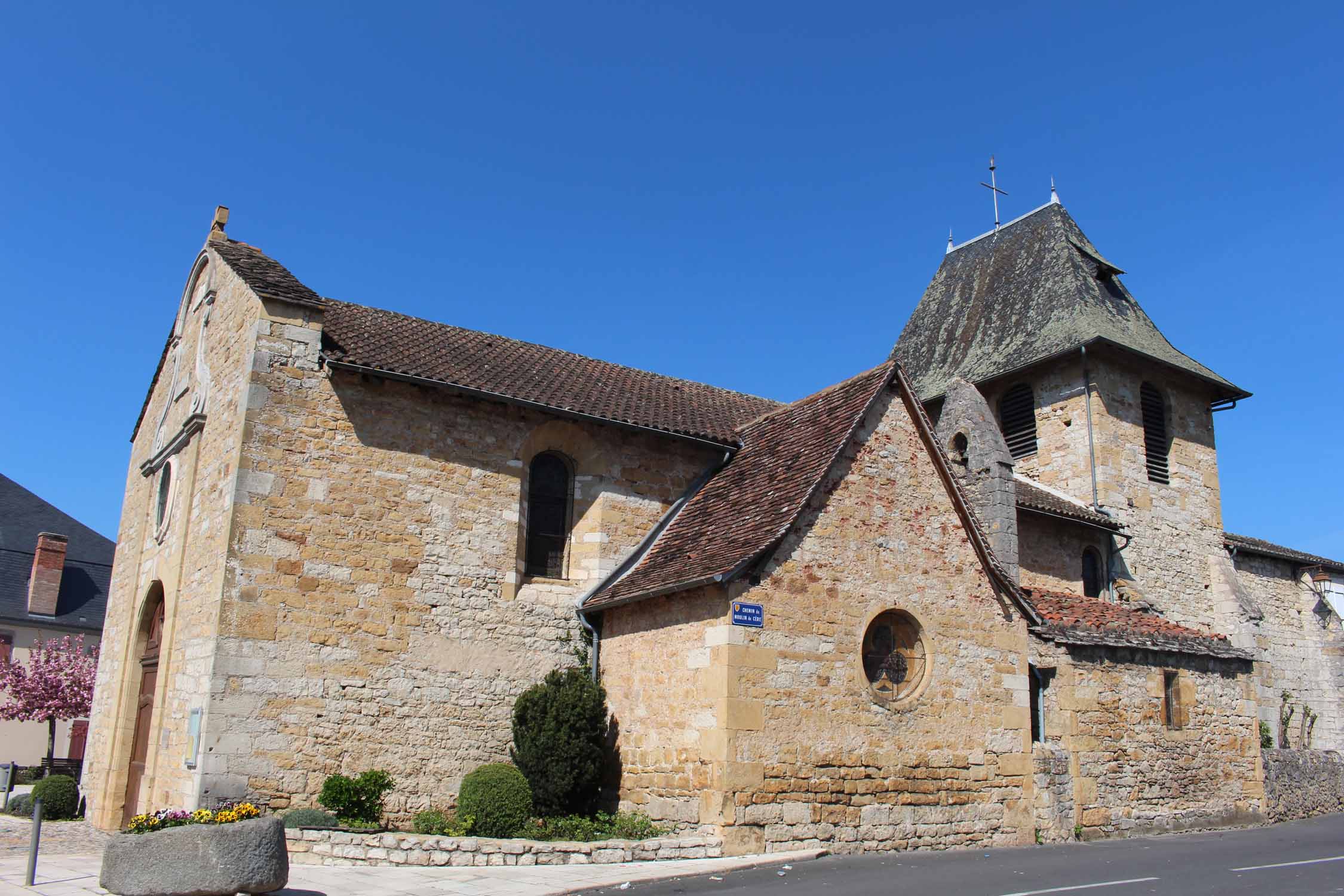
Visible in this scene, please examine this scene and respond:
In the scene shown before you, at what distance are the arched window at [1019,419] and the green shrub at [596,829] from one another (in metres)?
14.0

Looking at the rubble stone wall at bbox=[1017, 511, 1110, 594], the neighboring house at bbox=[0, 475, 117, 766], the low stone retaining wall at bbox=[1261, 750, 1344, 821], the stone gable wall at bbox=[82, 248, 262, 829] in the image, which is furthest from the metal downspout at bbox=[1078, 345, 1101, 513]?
the neighboring house at bbox=[0, 475, 117, 766]

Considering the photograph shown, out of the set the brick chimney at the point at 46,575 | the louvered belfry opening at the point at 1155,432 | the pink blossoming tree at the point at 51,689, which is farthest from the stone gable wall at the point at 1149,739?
the brick chimney at the point at 46,575

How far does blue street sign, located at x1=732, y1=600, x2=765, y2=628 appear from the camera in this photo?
36.6 feet

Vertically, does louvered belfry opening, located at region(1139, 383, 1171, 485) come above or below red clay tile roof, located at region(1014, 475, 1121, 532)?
Result: above

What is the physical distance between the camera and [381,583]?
12523 mm

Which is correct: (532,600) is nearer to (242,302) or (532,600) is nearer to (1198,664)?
(242,302)

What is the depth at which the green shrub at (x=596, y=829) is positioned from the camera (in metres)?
11.1

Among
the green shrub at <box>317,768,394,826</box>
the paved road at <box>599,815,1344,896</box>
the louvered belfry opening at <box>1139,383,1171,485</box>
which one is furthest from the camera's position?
the louvered belfry opening at <box>1139,383,1171,485</box>

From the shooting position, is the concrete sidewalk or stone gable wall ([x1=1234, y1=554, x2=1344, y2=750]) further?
stone gable wall ([x1=1234, y1=554, x2=1344, y2=750])

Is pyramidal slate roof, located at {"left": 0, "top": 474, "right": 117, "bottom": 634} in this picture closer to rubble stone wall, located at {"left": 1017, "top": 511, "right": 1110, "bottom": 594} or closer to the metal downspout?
rubble stone wall, located at {"left": 1017, "top": 511, "right": 1110, "bottom": 594}

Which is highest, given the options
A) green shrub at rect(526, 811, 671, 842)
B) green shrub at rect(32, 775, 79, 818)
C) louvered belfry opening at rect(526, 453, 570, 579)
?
louvered belfry opening at rect(526, 453, 570, 579)

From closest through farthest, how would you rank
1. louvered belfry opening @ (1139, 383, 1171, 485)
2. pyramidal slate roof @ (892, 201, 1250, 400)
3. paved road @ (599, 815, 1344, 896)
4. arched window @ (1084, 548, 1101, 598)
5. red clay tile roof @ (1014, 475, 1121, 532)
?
paved road @ (599, 815, 1344, 896), red clay tile roof @ (1014, 475, 1121, 532), arched window @ (1084, 548, 1101, 598), louvered belfry opening @ (1139, 383, 1171, 485), pyramidal slate roof @ (892, 201, 1250, 400)

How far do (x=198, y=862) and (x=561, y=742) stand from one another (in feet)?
17.2

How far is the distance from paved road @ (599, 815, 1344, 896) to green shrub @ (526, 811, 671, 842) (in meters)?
1.79
